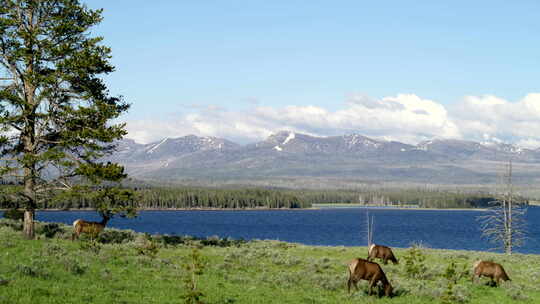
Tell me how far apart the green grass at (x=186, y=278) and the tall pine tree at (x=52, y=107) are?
391 centimetres

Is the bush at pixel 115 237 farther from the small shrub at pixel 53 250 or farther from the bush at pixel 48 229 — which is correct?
the small shrub at pixel 53 250

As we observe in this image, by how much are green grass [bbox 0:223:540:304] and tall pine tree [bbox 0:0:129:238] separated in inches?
154

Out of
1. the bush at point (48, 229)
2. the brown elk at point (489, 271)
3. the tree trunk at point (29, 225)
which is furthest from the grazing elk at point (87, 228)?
the brown elk at point (489, 271)

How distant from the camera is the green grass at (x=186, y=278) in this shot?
18125mm

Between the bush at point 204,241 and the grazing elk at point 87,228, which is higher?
the grazing elk at point 87,228

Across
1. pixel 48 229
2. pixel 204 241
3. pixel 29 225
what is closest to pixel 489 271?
pixel 204 241

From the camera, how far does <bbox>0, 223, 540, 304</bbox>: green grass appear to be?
18125 mm

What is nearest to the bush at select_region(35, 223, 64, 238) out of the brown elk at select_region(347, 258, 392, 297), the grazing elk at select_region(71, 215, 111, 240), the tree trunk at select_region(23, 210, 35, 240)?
the grazing elk at select_region(71, 215, 111, 240)

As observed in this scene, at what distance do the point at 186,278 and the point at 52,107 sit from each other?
1748 cm

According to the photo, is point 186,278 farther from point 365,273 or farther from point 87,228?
point 87,228

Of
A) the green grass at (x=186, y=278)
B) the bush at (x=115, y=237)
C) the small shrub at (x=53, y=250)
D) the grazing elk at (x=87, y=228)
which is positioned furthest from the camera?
the bush at (x=115, y=237)

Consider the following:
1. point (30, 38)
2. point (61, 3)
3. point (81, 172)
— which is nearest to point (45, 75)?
point (30, 38)

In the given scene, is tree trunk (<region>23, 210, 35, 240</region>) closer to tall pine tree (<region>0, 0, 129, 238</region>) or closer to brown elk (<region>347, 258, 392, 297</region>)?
tall pine tree (<region>0, 0, 129, 238</region>)

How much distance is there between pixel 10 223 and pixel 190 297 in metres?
26.8
